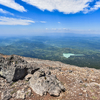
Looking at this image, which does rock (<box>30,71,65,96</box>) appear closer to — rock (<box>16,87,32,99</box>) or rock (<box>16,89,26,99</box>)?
rock (<box>16,87,32,99</box>)

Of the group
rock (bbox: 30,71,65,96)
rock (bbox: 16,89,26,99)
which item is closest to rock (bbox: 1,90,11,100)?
rock (bbox: 16,89,26,99)

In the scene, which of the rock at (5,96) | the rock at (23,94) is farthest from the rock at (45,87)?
the rock at (5,96)

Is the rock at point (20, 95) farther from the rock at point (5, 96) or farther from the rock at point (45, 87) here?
the rock at point (45, 87)

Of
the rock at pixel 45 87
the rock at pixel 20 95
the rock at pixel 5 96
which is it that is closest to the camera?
the rock at pixel 5 96

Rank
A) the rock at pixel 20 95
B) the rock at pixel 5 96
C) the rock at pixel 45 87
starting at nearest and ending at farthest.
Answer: the rock at pixel 5 96, the rock at pixel 20 95, the rock at pixel 45 87

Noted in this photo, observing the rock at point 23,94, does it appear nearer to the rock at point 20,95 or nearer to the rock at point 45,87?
the rock at point 20,95

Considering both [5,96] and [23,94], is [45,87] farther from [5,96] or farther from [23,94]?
[5,96]

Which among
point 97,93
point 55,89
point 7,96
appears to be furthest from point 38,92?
point 97,93

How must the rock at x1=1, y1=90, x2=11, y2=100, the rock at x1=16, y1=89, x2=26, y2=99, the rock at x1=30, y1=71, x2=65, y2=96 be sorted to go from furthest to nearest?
the rock at x1=30, y1=71, x2=65, y2=96, the rock at x1=16, y1=89, x2=26, y2=99, the rock at x1=1, y1=90, x2=11, y2=100

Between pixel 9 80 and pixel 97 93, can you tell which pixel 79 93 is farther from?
pixel 9 80

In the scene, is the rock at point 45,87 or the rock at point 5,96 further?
the rock at point 45,87

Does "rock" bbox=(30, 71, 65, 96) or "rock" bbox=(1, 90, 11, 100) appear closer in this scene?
"rock" bbox=(1, 90, 11, 100)
